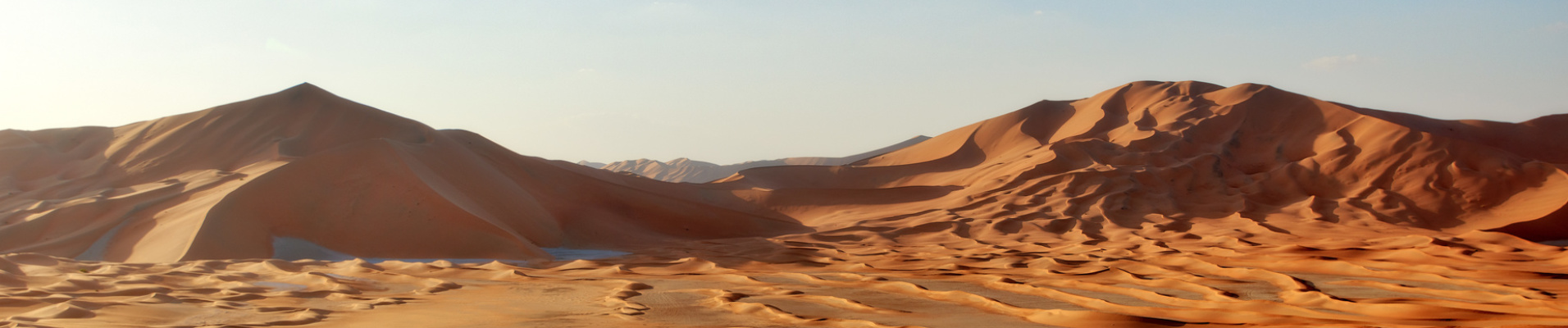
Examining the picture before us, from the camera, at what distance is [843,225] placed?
18.8 metres

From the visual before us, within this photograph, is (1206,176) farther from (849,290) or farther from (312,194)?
(312,194)

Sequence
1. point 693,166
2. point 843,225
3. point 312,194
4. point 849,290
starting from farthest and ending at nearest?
point 693,166, point 843,225, point 312,194, point 849,290

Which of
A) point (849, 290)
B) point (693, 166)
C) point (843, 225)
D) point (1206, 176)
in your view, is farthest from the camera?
point (693, 166)

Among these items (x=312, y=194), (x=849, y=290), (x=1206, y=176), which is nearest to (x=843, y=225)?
(x=1206, y=176)

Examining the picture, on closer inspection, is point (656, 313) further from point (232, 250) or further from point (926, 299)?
point (232, 250)

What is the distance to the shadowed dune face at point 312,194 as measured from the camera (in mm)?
12289

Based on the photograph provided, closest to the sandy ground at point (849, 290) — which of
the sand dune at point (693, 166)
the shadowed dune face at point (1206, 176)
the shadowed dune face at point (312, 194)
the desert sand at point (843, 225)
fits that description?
the desert sand at point (843, 225)

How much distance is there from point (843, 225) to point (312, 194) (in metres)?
9.56

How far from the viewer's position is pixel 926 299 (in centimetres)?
647

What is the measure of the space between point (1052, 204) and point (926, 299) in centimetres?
1364

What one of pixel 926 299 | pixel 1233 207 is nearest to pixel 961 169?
pixel 1233 207

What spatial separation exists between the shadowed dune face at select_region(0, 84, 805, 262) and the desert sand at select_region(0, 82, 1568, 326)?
0.19 feet

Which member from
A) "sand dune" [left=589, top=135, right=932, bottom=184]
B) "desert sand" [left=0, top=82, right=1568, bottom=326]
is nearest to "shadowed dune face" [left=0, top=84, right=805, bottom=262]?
"desert sand" [left=0, top=82, right=1568, bottom=326]

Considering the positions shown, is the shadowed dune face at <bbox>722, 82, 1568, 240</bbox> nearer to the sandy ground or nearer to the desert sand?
the desert sand
